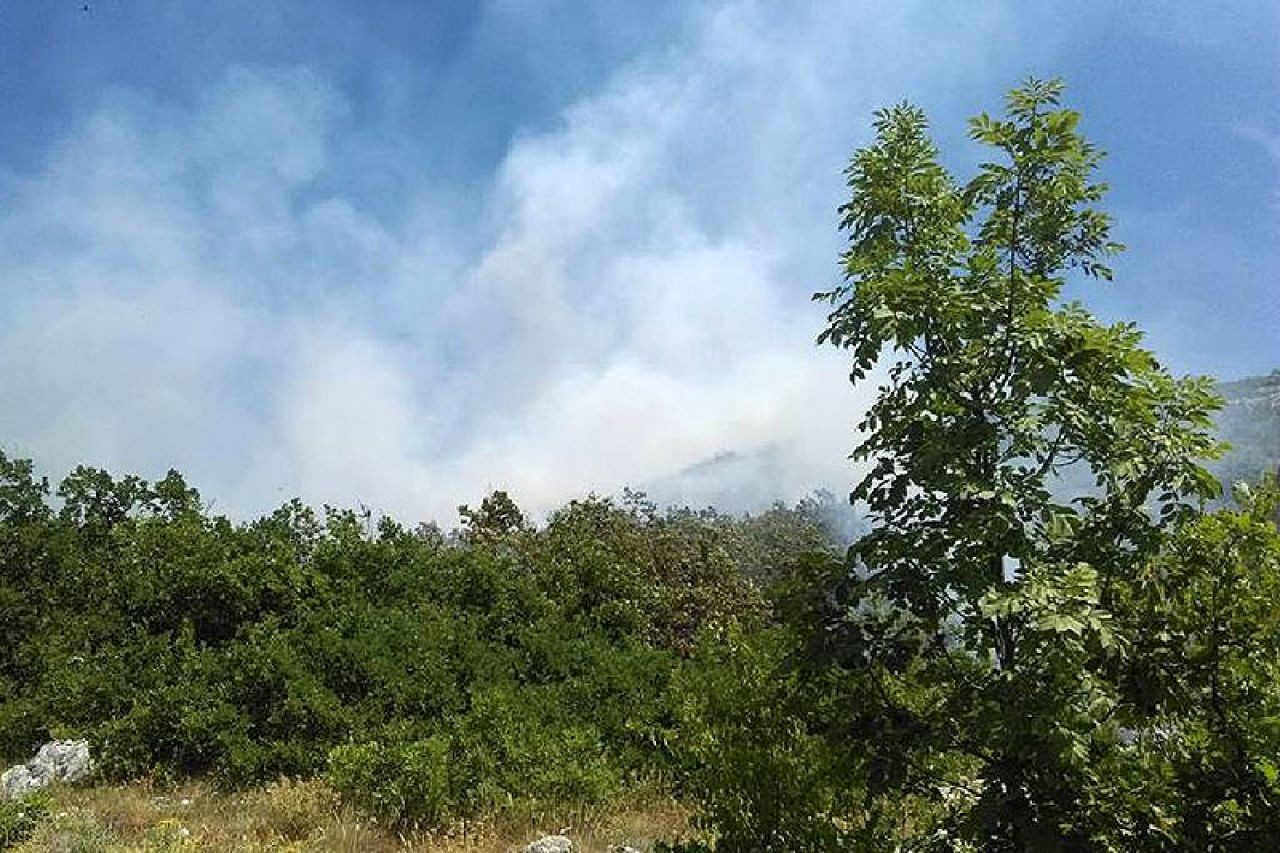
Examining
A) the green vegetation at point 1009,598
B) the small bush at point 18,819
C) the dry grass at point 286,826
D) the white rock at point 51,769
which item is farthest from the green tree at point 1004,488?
the white rock at point 51,769

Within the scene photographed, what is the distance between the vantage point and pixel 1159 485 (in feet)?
11.7

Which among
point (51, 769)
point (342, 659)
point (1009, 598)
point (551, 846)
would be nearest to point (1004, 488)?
point (1009, 598)

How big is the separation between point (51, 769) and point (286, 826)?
5.25 m

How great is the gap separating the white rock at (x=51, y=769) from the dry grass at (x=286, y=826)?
3.14 ft

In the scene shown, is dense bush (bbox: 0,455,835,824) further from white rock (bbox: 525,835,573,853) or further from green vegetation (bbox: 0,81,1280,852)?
green vegetation (bbox: 0,81,1280,852)

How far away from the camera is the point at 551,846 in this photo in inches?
343

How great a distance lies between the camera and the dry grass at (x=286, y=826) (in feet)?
29.1

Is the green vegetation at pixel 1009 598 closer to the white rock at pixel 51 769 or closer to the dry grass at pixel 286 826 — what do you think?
the dry grass at pixel 286 826

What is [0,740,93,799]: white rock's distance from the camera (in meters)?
12.7

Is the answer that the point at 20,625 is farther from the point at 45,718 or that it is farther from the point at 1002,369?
the point at 1002,369

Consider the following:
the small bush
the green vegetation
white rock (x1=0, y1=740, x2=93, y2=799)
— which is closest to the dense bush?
white rock (x1=0, y1=740, x2=93, y2=799)

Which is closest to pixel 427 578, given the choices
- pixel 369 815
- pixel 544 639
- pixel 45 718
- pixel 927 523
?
pixel 544 639

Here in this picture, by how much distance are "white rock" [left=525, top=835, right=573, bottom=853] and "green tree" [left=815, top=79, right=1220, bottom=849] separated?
203 inches

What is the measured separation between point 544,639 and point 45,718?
7556mm
